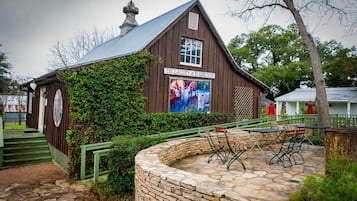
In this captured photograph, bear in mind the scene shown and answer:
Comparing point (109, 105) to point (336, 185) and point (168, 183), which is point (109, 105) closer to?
point (168, 183)

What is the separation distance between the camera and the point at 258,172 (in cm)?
480

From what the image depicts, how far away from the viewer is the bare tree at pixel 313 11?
30.5 ft

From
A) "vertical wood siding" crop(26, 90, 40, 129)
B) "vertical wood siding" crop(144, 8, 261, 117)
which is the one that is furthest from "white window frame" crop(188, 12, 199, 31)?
"vertical wood siding" crop(26, 90, 40, 129)

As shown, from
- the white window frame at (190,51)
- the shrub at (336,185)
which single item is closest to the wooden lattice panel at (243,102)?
the white window frame at (190,51)

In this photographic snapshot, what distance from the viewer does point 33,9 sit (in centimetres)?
1312

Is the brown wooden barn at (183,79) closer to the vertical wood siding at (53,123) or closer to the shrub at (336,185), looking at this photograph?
the vertical wood siding at (53,123)

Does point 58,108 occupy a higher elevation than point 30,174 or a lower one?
higher

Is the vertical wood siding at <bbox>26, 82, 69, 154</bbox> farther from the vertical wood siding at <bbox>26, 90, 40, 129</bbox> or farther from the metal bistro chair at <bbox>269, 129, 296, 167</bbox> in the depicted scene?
the metal bistro chair at <bbox>269, 129, 296, 167</bbox>

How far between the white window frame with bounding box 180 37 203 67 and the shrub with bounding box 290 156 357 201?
26.0 feet

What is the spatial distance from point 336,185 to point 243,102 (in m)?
9.61

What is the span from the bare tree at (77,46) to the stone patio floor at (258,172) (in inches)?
916

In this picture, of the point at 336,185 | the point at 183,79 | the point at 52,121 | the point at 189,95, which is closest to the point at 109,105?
the point at 52,121

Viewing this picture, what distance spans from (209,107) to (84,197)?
6.49 m

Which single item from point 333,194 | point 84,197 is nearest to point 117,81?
point 84,197
